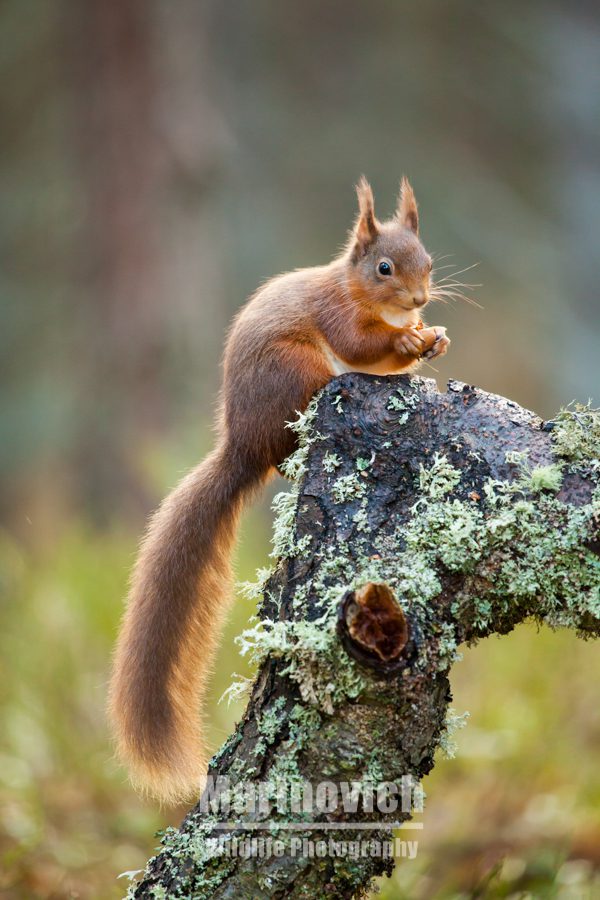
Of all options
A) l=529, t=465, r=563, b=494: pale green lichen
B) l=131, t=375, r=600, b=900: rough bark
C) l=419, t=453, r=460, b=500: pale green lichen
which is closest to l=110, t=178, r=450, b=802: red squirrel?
l=131, t=375, r=600, b=900: rough bark

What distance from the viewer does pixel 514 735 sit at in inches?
127

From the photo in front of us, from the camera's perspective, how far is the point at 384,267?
7.04 ft

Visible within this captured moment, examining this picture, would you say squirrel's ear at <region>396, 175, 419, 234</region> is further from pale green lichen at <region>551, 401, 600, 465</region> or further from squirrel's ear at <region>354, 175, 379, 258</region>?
pale green lichen at <region>551, 401, 600, 465</region>

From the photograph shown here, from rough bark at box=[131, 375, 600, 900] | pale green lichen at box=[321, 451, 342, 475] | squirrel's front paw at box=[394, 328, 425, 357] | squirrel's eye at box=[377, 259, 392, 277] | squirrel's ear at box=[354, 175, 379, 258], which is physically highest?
squirrel's ear at box=[354, 175, 379, 258]

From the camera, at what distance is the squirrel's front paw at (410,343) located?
2059 mm

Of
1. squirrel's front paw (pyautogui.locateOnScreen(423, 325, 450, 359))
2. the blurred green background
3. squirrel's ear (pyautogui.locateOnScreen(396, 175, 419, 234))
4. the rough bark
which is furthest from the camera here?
the blurred green background

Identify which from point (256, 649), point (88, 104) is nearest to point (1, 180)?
point (88, 104)

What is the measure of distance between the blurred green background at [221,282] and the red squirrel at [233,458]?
97cm

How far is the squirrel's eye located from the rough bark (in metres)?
0.52

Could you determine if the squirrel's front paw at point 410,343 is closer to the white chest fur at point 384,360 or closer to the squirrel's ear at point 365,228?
the white chest fur at point 384,360

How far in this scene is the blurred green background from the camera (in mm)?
3037

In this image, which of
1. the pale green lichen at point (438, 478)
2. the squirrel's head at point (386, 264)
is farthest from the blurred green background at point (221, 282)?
the squirrel's head at point (386, 264)

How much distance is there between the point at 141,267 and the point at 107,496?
1.43 metres

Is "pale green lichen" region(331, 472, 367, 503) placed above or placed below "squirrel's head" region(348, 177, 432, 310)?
below
